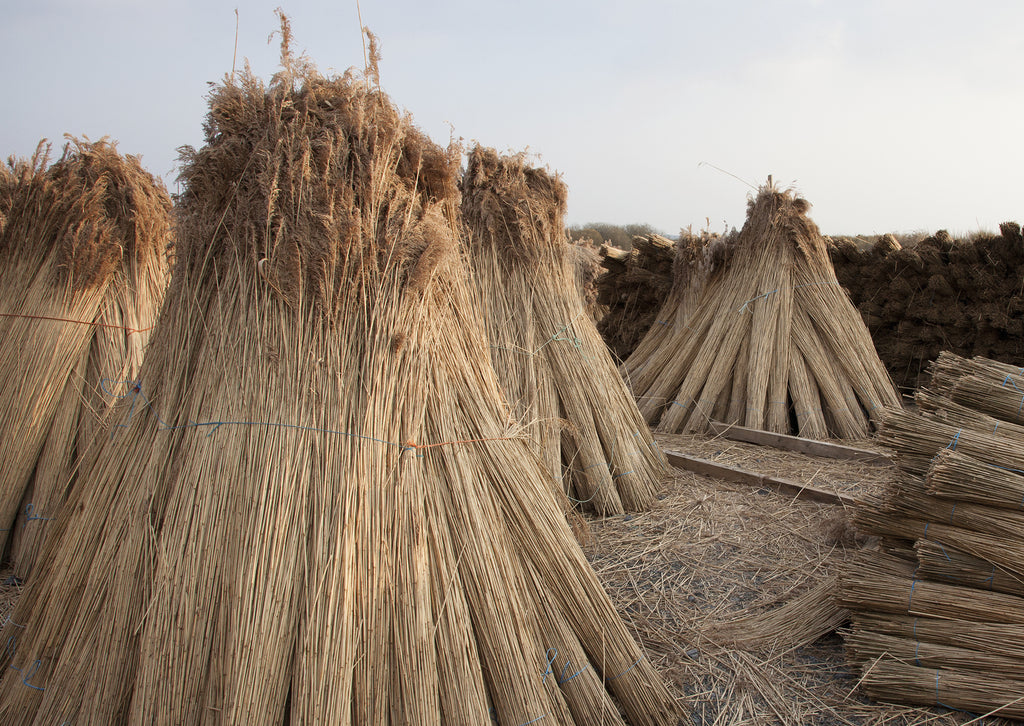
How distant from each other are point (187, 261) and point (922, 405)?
287cm

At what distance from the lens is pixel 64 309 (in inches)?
140

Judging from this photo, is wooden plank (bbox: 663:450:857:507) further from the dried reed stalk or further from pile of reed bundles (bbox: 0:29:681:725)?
pile of reed bundles (bbox: 0:29:681:725)

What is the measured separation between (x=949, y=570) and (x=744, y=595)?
2.77ft

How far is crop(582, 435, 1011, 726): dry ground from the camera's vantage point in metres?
2.16

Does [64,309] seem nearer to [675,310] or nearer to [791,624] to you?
[791,624]

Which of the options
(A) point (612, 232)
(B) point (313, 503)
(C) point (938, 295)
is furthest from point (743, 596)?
(A) point (612, 232)

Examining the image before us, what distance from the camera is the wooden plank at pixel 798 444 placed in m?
4.53

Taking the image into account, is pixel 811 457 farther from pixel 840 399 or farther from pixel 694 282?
pixel 694 282

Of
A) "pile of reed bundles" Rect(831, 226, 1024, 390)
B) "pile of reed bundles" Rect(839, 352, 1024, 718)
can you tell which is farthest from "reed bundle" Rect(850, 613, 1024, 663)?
"pile of reed bundles" Rect(831, 226, 1024, 390)

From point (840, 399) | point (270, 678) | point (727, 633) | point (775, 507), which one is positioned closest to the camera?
point (270, 678)

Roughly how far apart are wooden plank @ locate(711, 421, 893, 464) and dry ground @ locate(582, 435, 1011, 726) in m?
0.18

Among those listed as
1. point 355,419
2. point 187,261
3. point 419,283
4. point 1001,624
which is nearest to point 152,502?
point 355,419

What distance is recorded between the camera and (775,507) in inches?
148

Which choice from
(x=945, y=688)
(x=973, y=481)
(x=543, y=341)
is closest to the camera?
(x=945, y=688)
